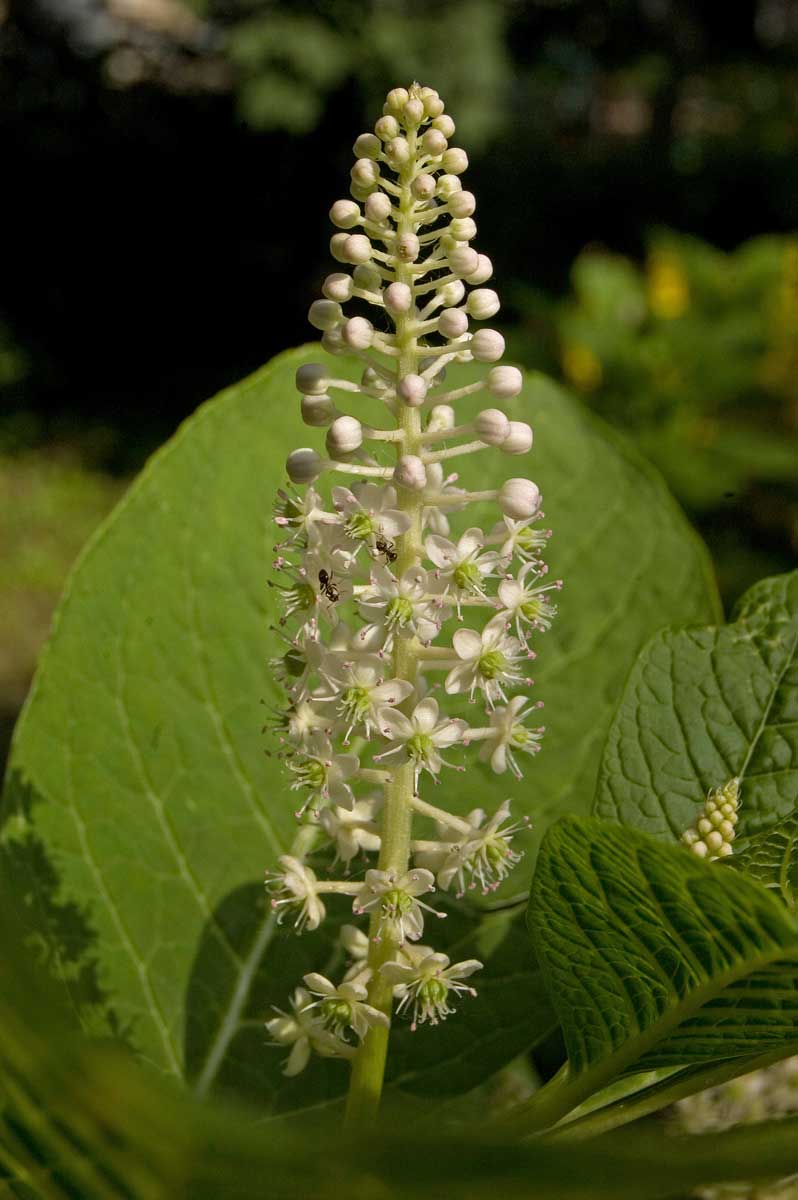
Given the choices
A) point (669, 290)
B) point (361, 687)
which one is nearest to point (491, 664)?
point (361, 687)

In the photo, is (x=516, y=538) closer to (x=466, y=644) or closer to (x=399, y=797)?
(x=466, y=644)

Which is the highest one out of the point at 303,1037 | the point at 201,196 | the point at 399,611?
the point at 201,196

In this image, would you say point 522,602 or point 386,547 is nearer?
point 386,547

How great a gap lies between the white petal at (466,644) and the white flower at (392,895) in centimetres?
18

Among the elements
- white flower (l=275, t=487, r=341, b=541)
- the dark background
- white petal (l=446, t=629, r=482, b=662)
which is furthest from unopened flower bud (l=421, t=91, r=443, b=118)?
the dark background

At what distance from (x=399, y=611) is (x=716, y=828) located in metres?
0.30

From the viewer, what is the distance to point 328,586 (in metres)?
0.96

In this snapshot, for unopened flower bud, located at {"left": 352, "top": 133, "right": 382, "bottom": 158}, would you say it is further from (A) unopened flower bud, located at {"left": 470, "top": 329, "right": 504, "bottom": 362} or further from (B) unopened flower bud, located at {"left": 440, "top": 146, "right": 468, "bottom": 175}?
(A) unopened flower bud, located at {"left": 470, "top": 329, "right": 504, "bottom": 362}

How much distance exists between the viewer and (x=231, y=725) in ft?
3.92

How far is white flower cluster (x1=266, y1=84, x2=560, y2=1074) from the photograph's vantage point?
3.04 feet

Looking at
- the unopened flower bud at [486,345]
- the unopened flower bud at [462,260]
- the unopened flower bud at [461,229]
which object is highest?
the unopened flower bud at [461,229]

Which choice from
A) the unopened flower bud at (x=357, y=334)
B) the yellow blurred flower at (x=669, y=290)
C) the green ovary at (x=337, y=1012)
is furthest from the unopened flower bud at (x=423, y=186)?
the yellow blurred flower at (x=669, y=290)

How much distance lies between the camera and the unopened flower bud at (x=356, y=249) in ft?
3.04

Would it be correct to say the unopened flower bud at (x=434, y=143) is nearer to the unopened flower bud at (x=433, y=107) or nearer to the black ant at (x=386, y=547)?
the unopened flower bud at (x=433, y=107)
